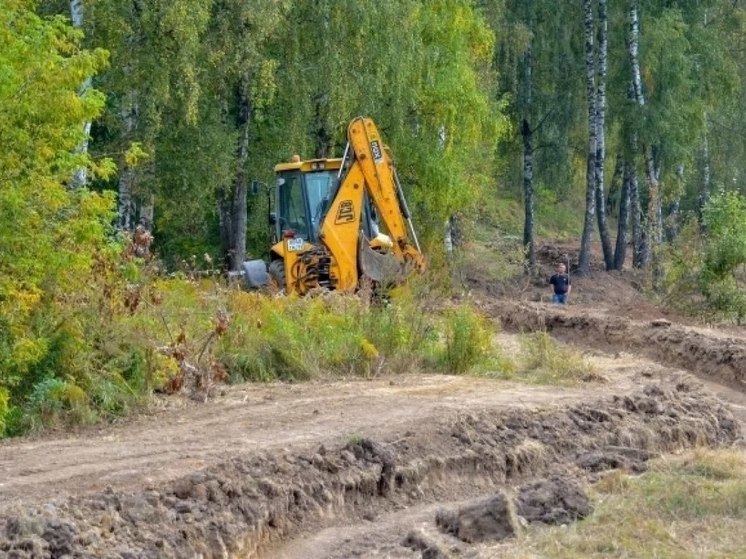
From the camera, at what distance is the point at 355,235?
21625mm

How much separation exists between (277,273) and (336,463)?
11946 millimetres

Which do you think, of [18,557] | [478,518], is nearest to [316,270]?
[478,518]

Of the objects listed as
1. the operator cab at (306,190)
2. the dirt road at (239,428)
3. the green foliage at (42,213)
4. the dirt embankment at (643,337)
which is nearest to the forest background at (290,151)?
the green foliage at (42,213)

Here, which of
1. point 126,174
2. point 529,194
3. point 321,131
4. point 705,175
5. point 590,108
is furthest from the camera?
point 705,175

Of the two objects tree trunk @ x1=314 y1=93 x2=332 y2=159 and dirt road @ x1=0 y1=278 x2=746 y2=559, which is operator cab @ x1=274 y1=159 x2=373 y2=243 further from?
dirt road @ x1=0 y1=278 x2=746 y2=559

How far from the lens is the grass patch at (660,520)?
877 cm

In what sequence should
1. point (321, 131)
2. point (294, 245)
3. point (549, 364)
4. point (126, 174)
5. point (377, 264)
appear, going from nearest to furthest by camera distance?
1. point (549, 364)
2. point (377, 264)
3. point (294, 245)
4. point (126, 174)
5. point (321, 131)

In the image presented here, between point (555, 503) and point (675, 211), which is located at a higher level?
point (675, 211)

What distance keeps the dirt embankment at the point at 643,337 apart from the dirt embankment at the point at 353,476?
167 inches

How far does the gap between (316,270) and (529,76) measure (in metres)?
18.5

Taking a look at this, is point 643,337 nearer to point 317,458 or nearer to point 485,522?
point 317,458

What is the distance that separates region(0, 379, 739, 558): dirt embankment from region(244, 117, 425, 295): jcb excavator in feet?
22.3

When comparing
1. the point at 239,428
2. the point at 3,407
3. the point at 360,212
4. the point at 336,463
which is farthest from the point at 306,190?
the point at 336,463

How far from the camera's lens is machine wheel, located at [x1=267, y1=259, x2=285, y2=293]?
22297mm
